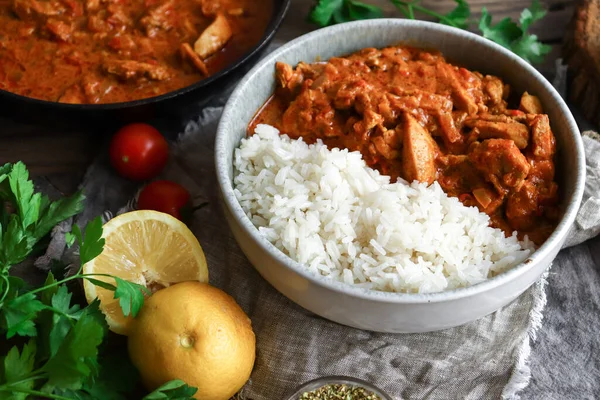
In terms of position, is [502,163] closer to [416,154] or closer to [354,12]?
[416,154]

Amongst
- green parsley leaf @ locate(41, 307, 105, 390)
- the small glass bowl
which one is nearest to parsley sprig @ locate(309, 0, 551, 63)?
the small glass bowl

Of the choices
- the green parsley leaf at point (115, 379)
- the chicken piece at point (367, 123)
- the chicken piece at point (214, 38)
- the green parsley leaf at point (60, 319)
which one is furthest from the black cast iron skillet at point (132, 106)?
the green parsley leaf at point (115, 379)

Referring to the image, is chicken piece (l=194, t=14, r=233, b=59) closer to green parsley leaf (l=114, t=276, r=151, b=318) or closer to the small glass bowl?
green parsley leaf (l=114, t=276, r=151, b=318)

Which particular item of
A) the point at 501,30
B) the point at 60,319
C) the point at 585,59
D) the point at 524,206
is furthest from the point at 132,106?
the point at 585,59

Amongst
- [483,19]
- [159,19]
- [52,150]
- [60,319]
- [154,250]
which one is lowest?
→ [52,150]

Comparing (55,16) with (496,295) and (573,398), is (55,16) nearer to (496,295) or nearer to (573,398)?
(496,295)

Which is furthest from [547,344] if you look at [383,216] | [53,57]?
[53,57]
